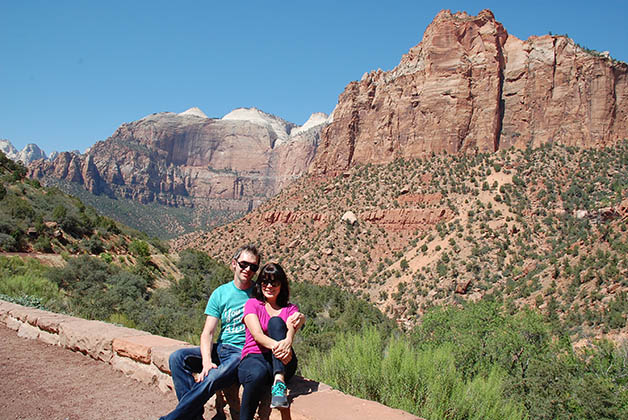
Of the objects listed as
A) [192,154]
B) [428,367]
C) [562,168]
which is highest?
[192,154]

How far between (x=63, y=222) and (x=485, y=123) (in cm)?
4249

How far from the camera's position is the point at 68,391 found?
5.02 m

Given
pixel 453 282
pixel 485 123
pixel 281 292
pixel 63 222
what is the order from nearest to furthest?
pixel 281 292 → pixel 63 222 → pixel 453 282 → pixel 485 123

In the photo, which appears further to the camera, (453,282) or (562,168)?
(562,168)

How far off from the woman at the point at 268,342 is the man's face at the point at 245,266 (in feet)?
0.54

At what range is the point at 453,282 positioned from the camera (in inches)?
1128

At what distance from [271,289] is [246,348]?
601 mm

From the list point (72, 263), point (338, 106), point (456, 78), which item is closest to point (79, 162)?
point (338, 106)

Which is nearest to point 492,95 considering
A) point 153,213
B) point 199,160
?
point 153,213

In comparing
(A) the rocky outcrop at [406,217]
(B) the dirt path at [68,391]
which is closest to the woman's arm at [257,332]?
(B) the dirt path at [68,391]

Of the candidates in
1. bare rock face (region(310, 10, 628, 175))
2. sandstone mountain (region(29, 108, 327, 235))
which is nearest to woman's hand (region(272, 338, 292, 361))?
bare rock face (region(310, 10, 628, 175))

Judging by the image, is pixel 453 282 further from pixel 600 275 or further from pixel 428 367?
pixel 428 367

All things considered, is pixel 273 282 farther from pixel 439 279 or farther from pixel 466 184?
pixel 466 184

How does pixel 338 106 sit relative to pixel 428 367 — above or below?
above
